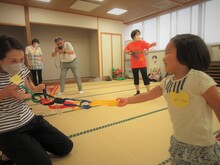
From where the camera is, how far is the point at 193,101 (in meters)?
0.75

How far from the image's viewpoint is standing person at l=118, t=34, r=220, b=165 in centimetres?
73

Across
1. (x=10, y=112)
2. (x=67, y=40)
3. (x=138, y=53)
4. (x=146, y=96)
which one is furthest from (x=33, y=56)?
(x=146, y=96)

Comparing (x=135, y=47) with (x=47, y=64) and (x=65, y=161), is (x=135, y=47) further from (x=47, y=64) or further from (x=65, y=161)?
(x=47, y=64)

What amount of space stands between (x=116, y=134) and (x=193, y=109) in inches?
36.0

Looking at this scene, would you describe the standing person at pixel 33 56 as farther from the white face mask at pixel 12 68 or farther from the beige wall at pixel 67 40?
the white face mask at pixel 12 68

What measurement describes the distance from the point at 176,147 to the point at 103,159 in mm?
548

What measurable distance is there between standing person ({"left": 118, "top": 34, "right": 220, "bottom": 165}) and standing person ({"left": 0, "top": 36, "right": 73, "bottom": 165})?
2.56 feet

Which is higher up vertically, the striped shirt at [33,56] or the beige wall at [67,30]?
the beige wall at [67,30]

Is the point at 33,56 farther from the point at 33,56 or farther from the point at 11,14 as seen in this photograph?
the point at 11,14

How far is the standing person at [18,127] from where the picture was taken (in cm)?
96

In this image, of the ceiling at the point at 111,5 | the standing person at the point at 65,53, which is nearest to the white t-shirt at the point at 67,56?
the standing person at the point at 65,53

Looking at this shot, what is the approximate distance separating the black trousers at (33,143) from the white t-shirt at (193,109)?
793 millimetres

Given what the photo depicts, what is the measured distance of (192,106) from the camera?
2.48 ft

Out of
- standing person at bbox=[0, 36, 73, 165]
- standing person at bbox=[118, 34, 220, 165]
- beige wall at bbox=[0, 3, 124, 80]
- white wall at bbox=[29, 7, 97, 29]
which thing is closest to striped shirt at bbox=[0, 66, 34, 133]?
standing person at bbox=[0, 36, 73, 165]
